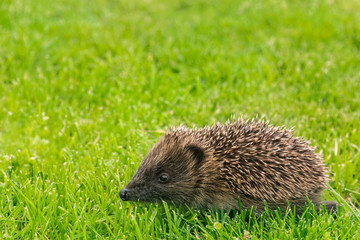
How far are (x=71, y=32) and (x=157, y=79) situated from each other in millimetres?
2792

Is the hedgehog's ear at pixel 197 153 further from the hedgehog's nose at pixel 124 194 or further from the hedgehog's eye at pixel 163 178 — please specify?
the hedgehog's nose at pixel 124 194

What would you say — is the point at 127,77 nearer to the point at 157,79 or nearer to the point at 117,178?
the point at 157,79

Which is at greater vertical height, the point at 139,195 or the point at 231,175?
the point at 231,175

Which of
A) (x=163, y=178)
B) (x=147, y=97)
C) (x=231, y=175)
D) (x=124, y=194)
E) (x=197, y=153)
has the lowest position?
(x=124, y=194)

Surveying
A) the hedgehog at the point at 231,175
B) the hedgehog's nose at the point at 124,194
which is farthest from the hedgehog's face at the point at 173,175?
the hedgehog's nose at the point at 124,194

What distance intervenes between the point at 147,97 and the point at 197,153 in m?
2.86

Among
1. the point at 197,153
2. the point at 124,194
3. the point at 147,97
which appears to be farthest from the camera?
the point at 147,97

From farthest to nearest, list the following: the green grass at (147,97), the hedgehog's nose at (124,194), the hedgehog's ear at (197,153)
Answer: the hedgehog's ear at (197,153) → the hedgehog's nose at (124,194) → the green grass at (147,97)

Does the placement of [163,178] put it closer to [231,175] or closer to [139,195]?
[139,195]

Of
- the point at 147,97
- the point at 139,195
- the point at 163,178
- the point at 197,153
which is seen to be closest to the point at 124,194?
the point at 139,195

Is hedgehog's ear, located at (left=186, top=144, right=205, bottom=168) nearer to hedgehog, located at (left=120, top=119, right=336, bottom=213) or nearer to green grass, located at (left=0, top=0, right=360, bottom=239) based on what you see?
hedgehog, located at (left=120, top=119, right=336, bottom=213)

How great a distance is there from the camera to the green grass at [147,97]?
405 centimetres

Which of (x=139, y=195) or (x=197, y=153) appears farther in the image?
(x=197, y=153)

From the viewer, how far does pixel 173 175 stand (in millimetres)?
4359
